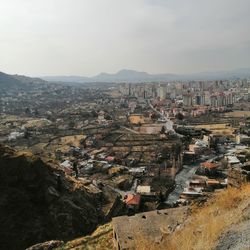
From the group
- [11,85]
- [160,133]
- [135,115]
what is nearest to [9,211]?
[160,133]

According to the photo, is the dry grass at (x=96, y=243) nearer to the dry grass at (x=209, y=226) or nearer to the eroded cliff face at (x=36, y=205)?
the dry grass at (x=209, y=226)

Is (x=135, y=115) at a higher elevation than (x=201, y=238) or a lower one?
lower


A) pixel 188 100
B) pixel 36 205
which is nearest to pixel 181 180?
pixel 36 205

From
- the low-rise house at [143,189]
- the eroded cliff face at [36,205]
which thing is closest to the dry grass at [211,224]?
the eroded cliff face at [36,205]

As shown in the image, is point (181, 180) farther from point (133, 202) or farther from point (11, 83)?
point (11, 83)

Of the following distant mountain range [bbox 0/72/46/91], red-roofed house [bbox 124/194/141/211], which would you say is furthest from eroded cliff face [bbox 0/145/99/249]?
distant mountain range [bbox 0/72/46/91]

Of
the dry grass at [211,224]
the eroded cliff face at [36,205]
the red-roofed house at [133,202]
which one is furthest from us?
the red-roofed house at [133,202]

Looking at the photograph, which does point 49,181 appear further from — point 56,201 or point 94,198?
point 94,198

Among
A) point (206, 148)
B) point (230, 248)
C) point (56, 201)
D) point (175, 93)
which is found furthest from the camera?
point (175, 93)
